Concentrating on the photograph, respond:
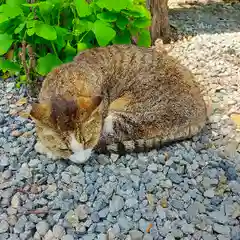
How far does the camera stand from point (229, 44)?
14.7 ft

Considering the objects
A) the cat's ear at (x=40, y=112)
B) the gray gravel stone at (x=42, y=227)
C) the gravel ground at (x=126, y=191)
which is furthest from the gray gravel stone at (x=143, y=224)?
the cat's ear at (x=40, y=112)

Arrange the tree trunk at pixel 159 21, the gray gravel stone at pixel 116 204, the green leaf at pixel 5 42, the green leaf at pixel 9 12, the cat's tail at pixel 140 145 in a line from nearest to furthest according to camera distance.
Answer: the gray gravel stone at pixel 116 204 → the cat's tail at pixel 140 145 → the green leaf at pixel 9 12 → the green leaf at pixel 5 42 → the tree trunk at pixel 159 21

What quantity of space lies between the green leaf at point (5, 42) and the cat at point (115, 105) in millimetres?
561

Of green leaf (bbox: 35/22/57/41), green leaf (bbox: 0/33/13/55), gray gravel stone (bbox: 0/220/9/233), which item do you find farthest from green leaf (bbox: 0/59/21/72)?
gray gravel stone (bbox: 0/220/9/233)

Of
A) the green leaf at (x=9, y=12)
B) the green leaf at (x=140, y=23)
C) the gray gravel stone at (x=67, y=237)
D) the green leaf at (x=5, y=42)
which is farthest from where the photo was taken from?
the green leaf at (x=140, y=23)

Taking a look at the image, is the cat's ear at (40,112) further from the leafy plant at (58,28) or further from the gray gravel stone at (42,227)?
the leafy plant at (58,28)

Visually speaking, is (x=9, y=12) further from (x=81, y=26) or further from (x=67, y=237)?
(x=67, y=237)

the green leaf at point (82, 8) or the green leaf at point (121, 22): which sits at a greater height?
the green leaf at point (82, 8)

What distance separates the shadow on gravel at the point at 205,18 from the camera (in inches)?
201

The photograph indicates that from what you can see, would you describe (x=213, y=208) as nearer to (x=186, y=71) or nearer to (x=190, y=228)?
(x=190, y=228)

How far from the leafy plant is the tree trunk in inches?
31.2

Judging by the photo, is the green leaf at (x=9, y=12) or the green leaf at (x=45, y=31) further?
the green leaf at (x=9, y=12)

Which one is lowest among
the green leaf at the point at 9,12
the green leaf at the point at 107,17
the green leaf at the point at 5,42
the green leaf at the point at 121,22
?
the green leaf at the point at 5,42

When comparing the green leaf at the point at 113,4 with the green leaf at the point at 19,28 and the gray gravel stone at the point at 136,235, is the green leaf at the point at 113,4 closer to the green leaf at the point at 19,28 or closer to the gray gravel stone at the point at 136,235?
the green leaf at the point at 19,28
